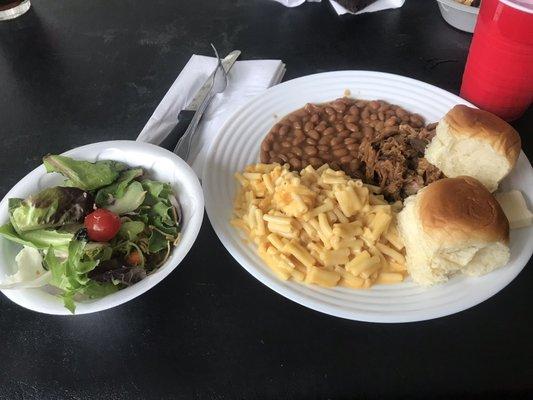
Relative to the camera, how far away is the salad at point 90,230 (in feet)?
3.35

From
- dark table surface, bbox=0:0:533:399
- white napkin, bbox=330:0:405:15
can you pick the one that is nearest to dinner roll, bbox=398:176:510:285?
dark table surface, bbox=0:0:533:399

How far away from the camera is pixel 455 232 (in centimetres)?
105

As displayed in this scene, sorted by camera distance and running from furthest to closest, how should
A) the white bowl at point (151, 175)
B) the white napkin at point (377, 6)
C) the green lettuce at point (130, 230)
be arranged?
1. the white napkin at point (377, 6)
2. the green lettuce at point (130, 230)
3. the white bowl at point (151, 175)

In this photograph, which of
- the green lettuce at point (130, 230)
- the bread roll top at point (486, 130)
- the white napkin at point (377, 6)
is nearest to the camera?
the green lettuce at point (130, 230)

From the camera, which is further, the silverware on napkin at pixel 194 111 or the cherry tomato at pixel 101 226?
the silverware on napkin at pixel 194 111

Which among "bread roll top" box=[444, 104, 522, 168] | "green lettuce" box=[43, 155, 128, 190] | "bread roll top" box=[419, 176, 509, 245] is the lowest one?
"green lettuce" box=[43, 155, 128, 190]

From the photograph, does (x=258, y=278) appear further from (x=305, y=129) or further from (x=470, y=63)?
(x=470, y=63)

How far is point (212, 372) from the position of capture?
1053 mm

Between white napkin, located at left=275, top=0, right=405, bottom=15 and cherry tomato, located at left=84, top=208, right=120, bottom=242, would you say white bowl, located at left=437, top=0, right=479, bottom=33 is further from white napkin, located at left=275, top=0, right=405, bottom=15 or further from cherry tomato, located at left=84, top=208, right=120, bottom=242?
cherry tomato, located at left=84, top=208, right=120, bottom=242

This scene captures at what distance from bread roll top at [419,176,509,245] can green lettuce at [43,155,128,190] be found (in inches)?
30.2

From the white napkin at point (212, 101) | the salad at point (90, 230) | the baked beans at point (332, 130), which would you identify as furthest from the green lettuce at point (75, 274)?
the baked beans at point (332, 130)

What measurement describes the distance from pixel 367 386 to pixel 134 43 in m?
1.57

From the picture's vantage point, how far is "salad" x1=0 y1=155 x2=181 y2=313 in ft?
3.35

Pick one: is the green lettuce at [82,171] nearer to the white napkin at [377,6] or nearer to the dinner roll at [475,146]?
the dinner roll at [475,146]
